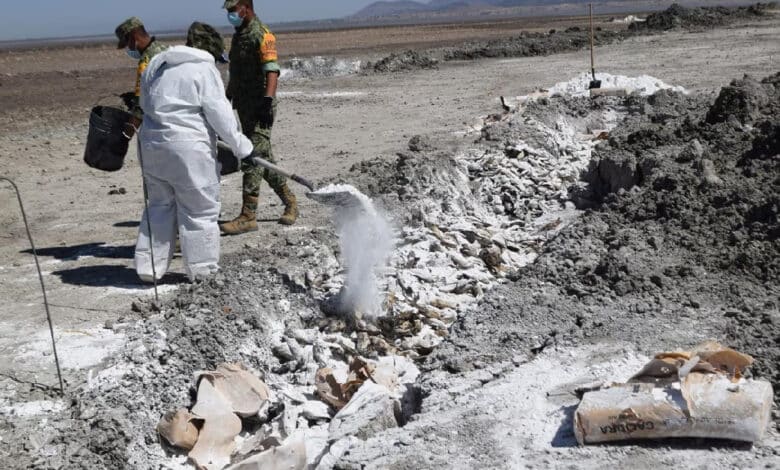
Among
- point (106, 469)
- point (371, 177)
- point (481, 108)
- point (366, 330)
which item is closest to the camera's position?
point (106, 469)

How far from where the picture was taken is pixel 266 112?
695cm

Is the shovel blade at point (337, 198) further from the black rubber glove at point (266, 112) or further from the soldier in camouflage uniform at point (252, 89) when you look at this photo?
the black rubber glove at point (266, 112)

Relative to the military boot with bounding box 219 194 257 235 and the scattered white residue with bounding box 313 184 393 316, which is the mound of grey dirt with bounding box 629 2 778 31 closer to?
the military boot with bounding box 219 194 257 235

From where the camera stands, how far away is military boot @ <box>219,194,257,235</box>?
7121mm

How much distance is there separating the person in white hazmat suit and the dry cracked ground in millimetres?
290

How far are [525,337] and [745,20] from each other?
1062 inches

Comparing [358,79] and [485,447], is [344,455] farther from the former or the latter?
[358,79]

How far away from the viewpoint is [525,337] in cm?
489

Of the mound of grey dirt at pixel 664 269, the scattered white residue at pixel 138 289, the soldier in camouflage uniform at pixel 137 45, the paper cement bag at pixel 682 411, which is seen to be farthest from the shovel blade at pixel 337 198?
the paper cement bag at pixel 682 411

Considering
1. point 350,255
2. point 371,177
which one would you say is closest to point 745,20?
point 371,177

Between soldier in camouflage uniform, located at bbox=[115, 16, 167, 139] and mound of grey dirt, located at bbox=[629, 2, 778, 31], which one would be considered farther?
mound of grey dirt, located at bbox=[629, 2, 778, 31]

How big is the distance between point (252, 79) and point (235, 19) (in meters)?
0.53

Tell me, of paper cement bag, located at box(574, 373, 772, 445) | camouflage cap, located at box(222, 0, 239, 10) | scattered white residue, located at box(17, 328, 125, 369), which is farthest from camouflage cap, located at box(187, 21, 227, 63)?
paper cement bag, located at box(574, 373, 772, 445)

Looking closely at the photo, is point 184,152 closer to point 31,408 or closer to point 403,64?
point 31,408
